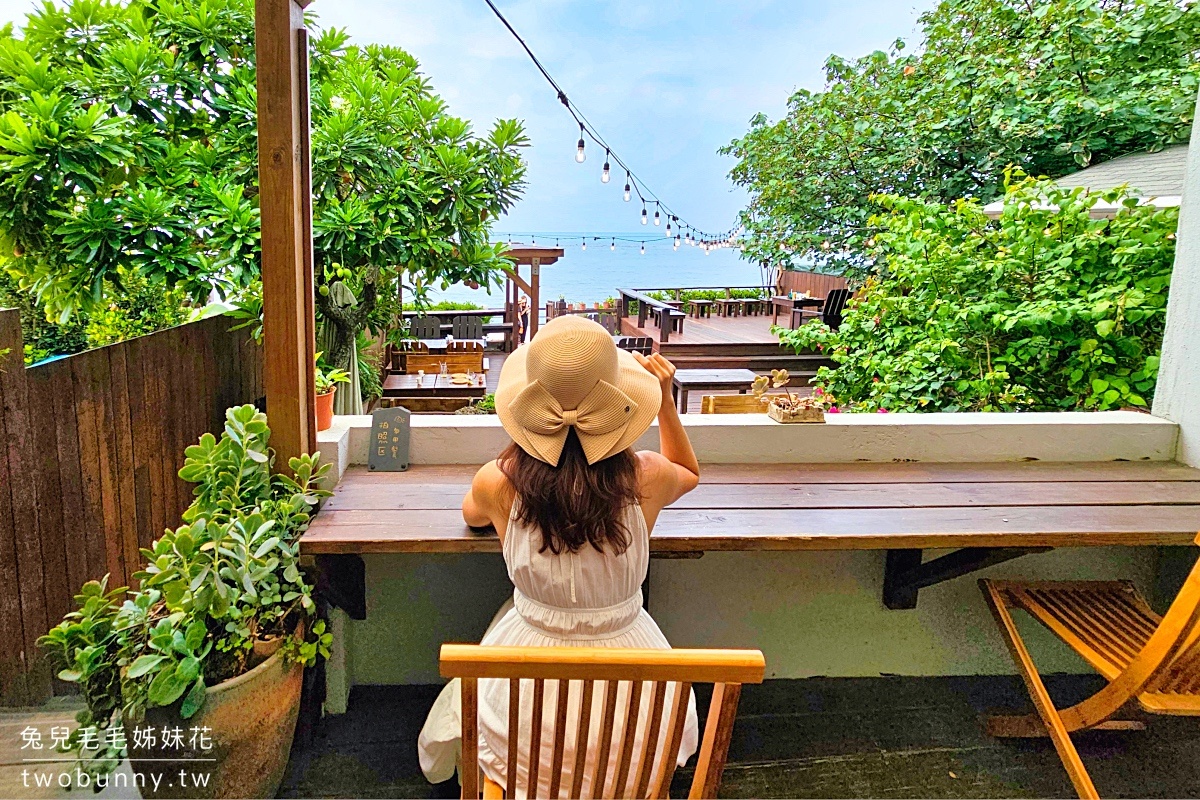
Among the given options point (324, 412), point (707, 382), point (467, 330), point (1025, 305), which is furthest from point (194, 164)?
point (467, 330)

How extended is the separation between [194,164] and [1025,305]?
3194mm

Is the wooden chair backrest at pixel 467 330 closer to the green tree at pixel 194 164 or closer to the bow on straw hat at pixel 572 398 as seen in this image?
the green tree at pixel 194 164

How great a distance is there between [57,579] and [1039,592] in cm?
267

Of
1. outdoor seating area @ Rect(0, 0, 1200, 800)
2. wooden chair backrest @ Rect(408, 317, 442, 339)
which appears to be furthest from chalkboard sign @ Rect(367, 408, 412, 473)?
wooden chair backrest @ Rect(408, 317, 442, 339)

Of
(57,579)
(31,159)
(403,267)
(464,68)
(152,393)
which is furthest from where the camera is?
(464,68)

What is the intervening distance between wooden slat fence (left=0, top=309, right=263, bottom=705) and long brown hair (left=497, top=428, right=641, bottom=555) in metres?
1.53

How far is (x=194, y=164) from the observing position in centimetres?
273

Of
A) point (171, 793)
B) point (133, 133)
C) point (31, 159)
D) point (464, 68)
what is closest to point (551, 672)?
point (171, 793)

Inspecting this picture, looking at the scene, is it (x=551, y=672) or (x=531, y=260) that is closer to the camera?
(x=551, y=672)

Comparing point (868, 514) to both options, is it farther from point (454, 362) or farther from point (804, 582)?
point (454, 362)

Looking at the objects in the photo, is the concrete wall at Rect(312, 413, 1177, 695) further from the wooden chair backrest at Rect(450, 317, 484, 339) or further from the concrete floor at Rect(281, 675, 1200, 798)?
the wooden chair backrest at Rect(450, 317, 484, 339)

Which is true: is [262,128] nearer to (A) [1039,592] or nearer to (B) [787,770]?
(B) [787,770]

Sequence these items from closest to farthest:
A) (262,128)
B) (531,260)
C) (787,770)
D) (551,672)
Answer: (551,672) → (262,128) → (787,770) → (531,260)

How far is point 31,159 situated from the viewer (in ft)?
7.37
